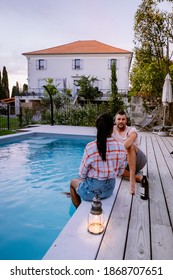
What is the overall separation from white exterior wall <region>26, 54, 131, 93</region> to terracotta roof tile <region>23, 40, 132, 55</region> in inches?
19.7

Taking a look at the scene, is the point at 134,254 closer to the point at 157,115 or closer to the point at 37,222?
the point at 37,222

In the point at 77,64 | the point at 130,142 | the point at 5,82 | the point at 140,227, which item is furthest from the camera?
the point at 5,82

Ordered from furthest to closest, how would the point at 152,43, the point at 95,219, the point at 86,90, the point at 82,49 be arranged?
the point at 82,49 → the point at 86,90 → the point at 152,43 → the point at 95,219

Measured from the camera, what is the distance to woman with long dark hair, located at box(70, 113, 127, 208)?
238cm

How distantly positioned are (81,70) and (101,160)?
30875 millimetres

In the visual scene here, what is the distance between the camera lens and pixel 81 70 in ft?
105

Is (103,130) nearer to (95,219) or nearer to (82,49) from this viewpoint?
(95,219)

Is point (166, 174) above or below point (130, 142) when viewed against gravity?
below

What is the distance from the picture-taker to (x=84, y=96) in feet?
82.7

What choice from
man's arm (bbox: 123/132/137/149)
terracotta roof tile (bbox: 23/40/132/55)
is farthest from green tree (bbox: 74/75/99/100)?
man's arm (bbox: 123/132/137/149)

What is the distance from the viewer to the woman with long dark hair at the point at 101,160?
2379 millimetres

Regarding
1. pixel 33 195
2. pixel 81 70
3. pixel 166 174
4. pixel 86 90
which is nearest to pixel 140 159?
pixel 166 174
